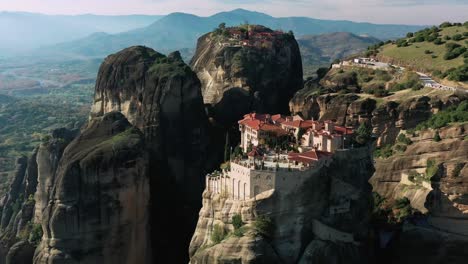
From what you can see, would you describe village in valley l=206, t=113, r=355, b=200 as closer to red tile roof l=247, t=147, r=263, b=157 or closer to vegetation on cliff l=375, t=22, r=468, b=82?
red tile roof l=247, t=147, r=263, b=157

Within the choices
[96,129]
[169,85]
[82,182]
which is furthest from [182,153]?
[82,182]

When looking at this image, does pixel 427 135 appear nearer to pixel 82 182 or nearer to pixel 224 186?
pixel 224 186

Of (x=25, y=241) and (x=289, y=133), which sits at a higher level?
(x=289, y=133)

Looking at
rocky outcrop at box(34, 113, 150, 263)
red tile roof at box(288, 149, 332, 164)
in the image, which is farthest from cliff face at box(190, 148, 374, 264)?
rocky outcrop at box(34, 113, 150, 263)

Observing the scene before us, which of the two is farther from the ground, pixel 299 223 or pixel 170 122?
pixel 170 122

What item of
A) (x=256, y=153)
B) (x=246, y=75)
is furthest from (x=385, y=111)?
(x=256, y=153)

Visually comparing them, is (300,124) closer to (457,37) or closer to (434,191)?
(434,191)
